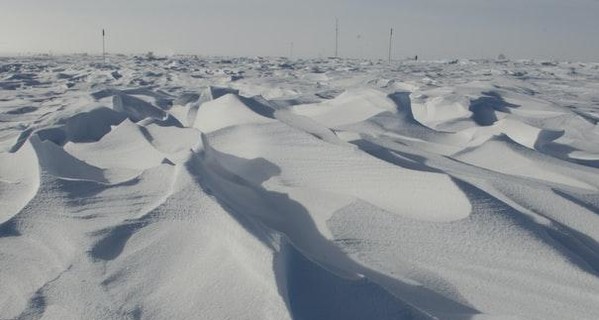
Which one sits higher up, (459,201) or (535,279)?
(459,201)

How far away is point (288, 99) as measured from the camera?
6.03 meters

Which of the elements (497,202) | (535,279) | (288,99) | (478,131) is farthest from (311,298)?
(288,99)

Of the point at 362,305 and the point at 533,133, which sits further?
the point at 533,133

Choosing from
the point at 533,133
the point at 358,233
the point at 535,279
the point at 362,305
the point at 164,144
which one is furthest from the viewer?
the point at 533,133

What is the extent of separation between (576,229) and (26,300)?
1.71 metres

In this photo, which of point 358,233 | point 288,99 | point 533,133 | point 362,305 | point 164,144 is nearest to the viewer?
point 362,305

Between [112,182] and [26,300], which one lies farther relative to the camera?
[112,182]

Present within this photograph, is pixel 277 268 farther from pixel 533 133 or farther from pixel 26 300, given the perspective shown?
pixel 533 133

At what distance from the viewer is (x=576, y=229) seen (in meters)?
1.74

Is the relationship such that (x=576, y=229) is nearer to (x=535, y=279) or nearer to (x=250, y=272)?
(x=535, y=279)

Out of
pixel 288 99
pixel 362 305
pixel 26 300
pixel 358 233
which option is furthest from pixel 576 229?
pixel 288 99

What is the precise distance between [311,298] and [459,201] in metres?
0.73

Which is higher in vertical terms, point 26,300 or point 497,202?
point 497,202

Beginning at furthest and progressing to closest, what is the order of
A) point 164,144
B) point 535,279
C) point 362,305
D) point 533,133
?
1. point 533,133
2. point 164,144
3. point 535,279
4. point 362,305
